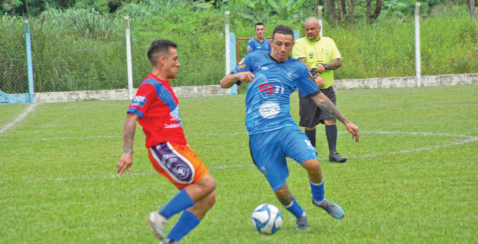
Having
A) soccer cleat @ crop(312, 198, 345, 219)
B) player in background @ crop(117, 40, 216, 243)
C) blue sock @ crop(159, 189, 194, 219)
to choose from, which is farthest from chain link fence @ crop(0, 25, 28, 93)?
blue sock @ crop(159, 189, 194, 219)

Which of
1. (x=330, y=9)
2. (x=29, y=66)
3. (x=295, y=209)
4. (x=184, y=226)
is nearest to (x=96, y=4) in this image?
(x=330, y=9)

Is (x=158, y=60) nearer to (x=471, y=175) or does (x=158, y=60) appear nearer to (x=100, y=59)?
(x=471, y=175)

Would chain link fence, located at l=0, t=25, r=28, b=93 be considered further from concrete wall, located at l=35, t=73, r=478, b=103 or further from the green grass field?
the green grass field

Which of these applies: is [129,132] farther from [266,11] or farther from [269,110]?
[266,11]

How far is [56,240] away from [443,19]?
21.4 metres

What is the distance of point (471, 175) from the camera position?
5922mm

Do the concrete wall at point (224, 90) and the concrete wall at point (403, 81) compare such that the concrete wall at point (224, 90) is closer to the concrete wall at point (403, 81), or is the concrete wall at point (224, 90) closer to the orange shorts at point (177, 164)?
the concrete wall at point (403, 81)

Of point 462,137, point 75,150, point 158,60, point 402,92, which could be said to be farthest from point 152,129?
point 402,92

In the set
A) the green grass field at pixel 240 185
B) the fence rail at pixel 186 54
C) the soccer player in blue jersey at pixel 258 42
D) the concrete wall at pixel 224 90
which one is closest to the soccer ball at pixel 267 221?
the green grass field at pixel 240 185

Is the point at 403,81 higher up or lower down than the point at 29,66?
lower down

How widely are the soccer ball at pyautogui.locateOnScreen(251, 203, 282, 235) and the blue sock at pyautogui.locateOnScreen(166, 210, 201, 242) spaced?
0.47m

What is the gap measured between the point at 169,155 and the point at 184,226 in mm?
485

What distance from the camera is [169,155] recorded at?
378cm

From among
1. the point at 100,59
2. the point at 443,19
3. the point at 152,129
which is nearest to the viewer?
the point at 152,129
